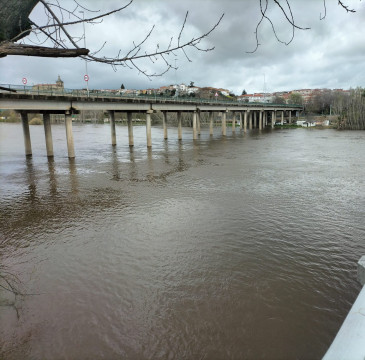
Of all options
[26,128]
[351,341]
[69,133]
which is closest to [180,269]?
[351,341]

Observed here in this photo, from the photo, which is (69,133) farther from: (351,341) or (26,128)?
(351,341)

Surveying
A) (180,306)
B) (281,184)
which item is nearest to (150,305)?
(180,306)

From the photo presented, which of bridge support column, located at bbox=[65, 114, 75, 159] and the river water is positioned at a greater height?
bridge support column, located at bbox=[65, 114, 75, 159]

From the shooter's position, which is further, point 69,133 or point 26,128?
point 26,128

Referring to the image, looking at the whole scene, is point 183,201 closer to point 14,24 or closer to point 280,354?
point 280,354

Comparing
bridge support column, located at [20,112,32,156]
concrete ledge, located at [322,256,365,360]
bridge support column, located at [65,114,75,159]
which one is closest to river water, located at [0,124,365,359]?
concrete ledge, located at [322,256,365,360]

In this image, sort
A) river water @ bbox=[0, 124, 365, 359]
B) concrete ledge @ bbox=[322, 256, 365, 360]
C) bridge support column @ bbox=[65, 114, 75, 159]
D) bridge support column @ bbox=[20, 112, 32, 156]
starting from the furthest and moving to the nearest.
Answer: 1. bridge support column @ bbox=[20, 112, 32, 156]
2. bridge support column @ bbox=[65, 114, 75, 159]
3. river water @ bbox=[0, 124, 365, 359]
4. concrete ledge @ bbox=[322, 256, 365, 360]

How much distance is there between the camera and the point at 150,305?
267 inches

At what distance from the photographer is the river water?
5.74 metres

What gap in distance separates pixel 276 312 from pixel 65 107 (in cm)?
2689

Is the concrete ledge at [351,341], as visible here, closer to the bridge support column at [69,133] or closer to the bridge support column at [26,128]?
the bridge support column at [69,133]

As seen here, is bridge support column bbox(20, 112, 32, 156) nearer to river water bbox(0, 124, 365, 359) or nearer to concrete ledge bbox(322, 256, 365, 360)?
river water bbox(0, 124, 365, 359)

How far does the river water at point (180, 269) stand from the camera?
574 centimetres

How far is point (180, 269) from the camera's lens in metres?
8.29
